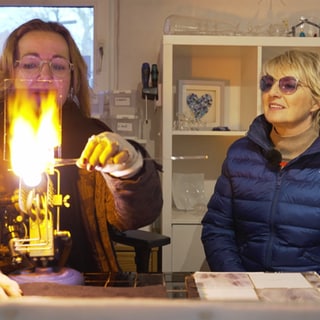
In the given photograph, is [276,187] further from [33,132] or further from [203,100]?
[203,100]

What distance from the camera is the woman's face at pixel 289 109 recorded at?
4.80 ft

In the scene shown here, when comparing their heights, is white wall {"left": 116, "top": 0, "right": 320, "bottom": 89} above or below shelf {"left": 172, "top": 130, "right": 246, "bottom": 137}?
above

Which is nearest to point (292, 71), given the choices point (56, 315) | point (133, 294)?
point (133, 294)

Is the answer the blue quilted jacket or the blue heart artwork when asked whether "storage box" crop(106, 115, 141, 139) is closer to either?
the blue heart artwork

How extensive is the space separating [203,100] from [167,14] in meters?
0.46

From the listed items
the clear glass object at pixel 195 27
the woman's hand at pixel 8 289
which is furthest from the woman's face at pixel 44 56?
the clear glass object at pixel 195 27

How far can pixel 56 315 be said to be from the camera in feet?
0.98

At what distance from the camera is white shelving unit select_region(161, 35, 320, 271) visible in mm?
2188

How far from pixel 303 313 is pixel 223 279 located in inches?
22.4

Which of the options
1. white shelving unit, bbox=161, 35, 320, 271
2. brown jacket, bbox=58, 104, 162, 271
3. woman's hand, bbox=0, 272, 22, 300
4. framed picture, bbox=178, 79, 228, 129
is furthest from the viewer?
framed picture, bbox=178, 79, 228, 129

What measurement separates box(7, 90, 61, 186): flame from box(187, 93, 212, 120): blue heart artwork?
1.66m

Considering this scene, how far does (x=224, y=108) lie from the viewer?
2.47m

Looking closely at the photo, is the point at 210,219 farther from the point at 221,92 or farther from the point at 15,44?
the point at 221,92

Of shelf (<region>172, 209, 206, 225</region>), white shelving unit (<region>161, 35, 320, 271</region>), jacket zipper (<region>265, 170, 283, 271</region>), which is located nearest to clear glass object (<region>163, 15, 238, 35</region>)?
white shelving unit (<region>161, 35, 320, 271</region>)
